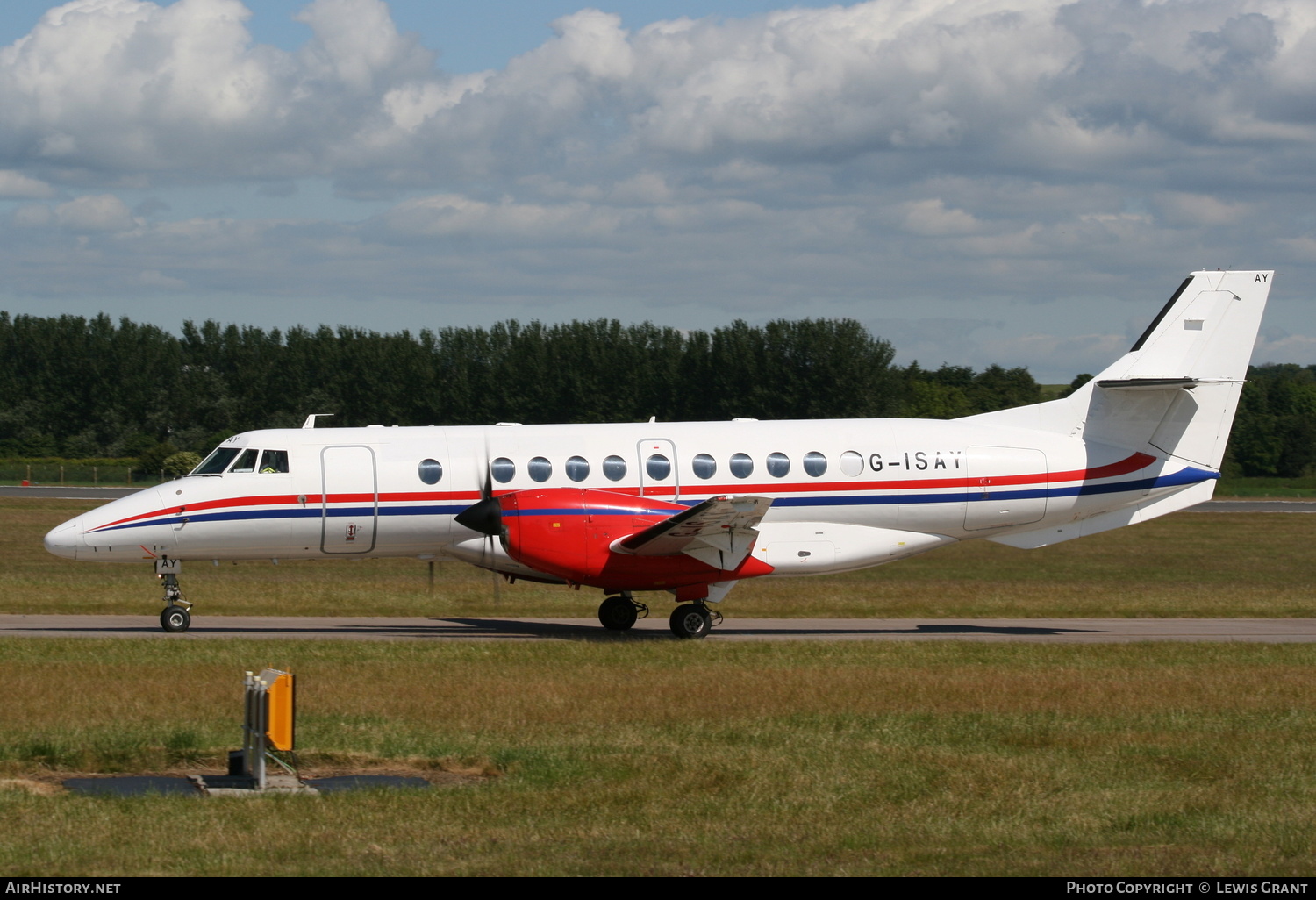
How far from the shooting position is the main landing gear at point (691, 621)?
21.7m

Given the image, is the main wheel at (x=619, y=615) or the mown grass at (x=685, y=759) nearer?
the mown grass at (x=685, y=759)

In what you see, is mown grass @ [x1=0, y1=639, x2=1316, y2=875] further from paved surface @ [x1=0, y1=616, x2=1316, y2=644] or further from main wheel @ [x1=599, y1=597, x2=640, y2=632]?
main wheel @ [x1=599, y1=597, x2=640, y2=632]

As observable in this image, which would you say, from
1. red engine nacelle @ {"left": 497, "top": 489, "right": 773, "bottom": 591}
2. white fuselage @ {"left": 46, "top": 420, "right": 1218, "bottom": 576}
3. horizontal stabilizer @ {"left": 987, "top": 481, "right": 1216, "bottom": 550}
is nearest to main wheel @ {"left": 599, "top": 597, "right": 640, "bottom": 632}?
red engine nacelle @ {"left": 497, "top": 489, "right": 773, "bottom": 591}

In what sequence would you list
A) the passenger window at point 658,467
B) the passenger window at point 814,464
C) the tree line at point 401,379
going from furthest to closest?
the tree line at point 401,379 < the passenger window at point 814,464 < the passenger window at point 658,467

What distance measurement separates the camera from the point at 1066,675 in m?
17.6

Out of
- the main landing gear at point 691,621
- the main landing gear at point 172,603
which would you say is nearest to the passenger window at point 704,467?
the main landing gear at point 691,621

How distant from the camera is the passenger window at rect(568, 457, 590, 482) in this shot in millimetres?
22109

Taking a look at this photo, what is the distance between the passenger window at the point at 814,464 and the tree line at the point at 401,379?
51628 mm

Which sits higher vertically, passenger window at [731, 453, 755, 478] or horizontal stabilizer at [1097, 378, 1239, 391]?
horizontal stabilizer at [1097, 378, 1239, 391]

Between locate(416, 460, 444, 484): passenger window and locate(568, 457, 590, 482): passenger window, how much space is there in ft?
7.15

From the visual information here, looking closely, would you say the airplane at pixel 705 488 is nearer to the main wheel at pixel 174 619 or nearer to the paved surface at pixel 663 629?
the main wheel at pixel 174 619

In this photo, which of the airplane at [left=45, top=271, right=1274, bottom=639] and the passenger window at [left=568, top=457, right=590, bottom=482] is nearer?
the airplane at [left=45, top=271, right=1274, bottom=639]

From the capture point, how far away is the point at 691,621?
21656 mm
